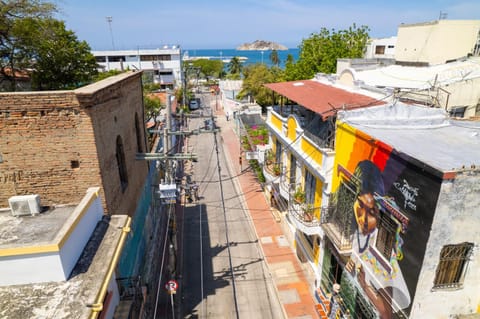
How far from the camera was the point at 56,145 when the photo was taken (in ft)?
30.3

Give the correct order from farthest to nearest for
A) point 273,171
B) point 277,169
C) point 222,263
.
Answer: point 273,171, point 277,169, point 222,263

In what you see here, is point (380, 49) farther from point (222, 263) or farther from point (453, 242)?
point (453, 242)

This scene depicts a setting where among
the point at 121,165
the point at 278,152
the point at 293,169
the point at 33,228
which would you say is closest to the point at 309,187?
the point at 293,169

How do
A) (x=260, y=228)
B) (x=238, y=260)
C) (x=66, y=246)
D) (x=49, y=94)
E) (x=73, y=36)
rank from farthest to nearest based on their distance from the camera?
(x=73, y=36) < (x=260, y=228) < (x=238, y=260) < (x=49, y=94) < (x=66, y=246)

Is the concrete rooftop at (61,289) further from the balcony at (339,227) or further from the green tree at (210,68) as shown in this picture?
the green tree at (210,68)

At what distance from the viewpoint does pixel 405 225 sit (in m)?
8.28

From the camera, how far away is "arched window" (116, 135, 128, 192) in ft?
39.8

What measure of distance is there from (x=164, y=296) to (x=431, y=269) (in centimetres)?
1271

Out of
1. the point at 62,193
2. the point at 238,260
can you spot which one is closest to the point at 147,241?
the point at 238,260

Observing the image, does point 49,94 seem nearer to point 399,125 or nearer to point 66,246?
point 66,246

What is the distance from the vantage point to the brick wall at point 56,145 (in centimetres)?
878

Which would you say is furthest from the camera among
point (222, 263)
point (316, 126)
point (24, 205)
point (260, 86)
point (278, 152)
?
point (260, 86)

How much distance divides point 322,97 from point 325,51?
60.4ft

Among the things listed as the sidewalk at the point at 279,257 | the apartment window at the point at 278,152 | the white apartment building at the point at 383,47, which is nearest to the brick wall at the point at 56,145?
the sidewalk at the point at 279,257
